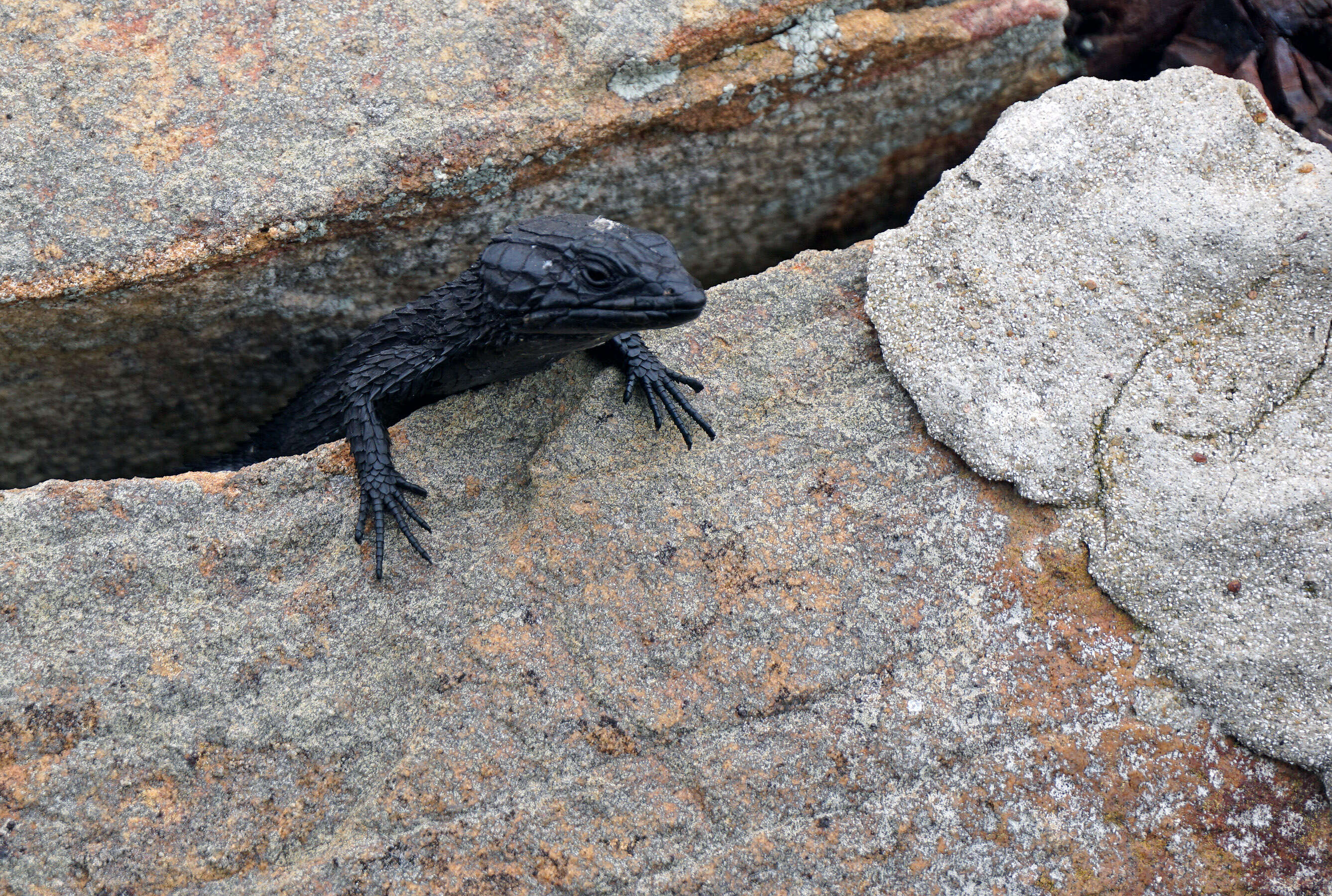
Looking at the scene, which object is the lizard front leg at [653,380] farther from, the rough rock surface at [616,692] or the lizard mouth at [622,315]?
the lizard mouth at [622,315]

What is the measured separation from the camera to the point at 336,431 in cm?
434

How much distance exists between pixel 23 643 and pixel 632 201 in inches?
119

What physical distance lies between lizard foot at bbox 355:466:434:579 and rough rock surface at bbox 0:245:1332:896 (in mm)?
79

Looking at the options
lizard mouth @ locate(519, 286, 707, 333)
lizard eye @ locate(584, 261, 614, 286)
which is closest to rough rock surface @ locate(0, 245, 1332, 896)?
lizard mouth @ locate(519, 286, 707, 333)

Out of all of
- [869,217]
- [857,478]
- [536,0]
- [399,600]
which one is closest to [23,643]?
[399,600]

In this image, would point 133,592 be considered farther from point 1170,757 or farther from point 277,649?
point 1170,757

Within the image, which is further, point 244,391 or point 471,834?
point 244,391

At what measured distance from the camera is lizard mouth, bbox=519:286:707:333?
3.36 meters

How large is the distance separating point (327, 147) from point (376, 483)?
5.06ft

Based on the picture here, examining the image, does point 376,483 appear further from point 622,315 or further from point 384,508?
point 622,315

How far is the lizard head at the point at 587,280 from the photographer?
3393 millimetres

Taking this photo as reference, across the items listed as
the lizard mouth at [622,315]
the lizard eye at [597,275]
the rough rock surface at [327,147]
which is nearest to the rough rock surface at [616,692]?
the lizard mouth at [622,315]

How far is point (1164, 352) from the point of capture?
3.61m

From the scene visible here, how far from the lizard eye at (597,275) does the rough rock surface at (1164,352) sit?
1142 millimetres
